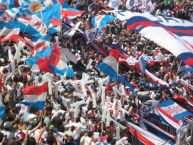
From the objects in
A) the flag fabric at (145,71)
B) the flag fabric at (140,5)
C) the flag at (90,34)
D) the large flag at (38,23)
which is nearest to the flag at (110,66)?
the large flag at (38,23)

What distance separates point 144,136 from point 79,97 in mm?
2488

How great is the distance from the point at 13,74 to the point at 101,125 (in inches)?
145

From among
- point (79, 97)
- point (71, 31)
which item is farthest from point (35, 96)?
point (71, 31)

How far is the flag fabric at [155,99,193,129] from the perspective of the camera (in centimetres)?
2342

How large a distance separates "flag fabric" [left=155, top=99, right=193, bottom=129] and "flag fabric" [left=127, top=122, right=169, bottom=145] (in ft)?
7.62

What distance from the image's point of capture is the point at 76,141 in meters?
18.0

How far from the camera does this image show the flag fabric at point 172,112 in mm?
23420

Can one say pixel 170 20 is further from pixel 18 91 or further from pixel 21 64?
pixel 18 91

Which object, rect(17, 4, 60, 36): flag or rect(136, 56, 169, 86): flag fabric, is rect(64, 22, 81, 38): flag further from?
rect(136, 56, 169, 86): flag fabric

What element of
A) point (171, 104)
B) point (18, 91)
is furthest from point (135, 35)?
point (18, 91)

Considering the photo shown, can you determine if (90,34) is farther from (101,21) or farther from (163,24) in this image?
(163,24)

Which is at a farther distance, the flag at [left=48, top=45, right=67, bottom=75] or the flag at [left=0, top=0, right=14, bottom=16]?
the flag at [left=0, top=0, right=14, bottom=16]

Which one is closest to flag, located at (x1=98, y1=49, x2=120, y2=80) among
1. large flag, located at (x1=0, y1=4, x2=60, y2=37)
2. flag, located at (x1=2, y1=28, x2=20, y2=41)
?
flag, located at (x1=2, y1=28, x2=20, y2=41)

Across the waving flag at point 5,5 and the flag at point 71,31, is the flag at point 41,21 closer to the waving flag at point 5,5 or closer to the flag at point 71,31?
the flag at point 71,31
